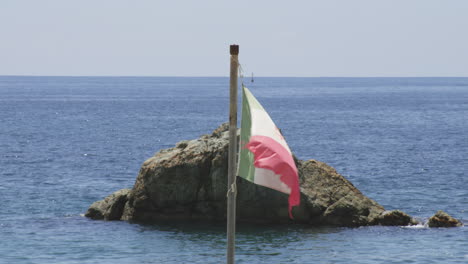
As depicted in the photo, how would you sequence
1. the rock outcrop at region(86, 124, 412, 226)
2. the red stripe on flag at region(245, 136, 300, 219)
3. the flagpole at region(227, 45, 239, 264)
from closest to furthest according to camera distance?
the red stripe on flag at region(245, 136, 300, 219)
the flagpole at region(227, 45, 239, 264)
the rock outcrop at region(86, 124, 412, 226)

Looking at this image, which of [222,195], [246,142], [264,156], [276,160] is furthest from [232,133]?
[222,195]

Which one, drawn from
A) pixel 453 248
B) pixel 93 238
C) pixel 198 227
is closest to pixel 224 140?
pixel 198 227

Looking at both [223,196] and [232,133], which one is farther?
[223,196]

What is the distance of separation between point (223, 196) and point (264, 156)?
22036mm

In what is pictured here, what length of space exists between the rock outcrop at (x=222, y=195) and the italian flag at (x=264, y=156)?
2088 centimetres

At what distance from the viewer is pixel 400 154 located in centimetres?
7650

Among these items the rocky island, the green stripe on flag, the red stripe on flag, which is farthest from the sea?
the red stripe on flag

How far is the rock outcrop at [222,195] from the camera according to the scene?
37.5 metres

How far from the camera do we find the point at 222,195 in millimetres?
37656

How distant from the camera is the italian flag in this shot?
619 inches

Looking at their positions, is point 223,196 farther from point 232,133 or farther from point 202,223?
point 232,133

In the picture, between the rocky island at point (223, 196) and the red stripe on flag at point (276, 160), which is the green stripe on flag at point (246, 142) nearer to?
the red stripe on flag at point (276, 160)

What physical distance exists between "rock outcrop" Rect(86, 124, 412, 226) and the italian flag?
68.5 feet

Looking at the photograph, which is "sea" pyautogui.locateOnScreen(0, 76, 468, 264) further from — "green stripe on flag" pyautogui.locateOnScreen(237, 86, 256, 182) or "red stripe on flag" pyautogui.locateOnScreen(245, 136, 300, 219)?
"red stripe on flag" pyautogui.locateOnScreen(245, 136, 300, 219)
